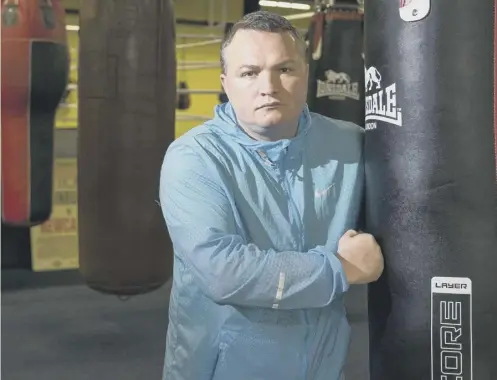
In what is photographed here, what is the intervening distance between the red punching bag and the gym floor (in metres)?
0.61

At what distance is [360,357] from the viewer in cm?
280

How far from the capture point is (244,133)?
1.01m

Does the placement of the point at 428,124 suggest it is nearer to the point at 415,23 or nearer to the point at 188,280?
the point at 415,23

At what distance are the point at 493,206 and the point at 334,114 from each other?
2.65 metres

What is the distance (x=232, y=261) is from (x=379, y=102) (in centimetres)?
31

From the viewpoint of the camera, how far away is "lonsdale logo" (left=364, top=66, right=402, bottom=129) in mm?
966

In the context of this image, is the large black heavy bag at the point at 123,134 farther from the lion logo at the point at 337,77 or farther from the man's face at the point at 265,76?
the lion logo at the point at 337,77

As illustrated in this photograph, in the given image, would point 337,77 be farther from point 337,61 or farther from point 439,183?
point 439,183

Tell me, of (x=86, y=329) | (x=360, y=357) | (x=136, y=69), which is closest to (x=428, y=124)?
(x=136, y=69)

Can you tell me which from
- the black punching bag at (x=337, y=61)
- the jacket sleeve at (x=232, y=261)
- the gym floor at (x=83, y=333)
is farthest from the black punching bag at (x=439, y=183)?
the black punching bag at (x=337, y=61)

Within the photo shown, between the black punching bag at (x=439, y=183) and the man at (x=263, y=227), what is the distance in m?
A: 0.07

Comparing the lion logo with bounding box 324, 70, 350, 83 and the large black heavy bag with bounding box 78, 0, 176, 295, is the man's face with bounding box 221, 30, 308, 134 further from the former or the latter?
the lion logo with bounding box 324, 70, 350, 83

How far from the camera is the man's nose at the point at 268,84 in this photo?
0.96 m

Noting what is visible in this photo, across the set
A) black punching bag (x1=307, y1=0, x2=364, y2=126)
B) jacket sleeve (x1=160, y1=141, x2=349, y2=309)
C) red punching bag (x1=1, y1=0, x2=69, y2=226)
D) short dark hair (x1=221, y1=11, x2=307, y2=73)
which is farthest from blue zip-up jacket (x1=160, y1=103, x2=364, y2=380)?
black punching bag (x1=307, y1=0, x2=364, y2=126)
